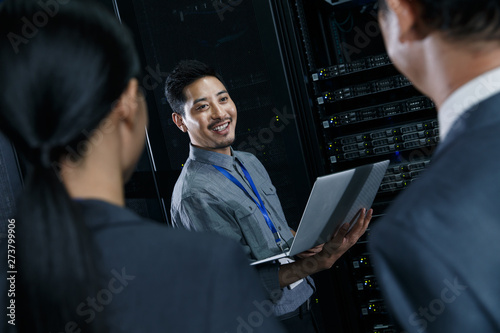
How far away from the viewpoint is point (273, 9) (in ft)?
8.01

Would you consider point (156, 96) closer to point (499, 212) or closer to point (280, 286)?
point (280, 286)

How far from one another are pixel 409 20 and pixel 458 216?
33cm

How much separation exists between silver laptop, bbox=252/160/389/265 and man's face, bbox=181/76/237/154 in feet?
2.33

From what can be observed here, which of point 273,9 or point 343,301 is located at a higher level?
point 273,9

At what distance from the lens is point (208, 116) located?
7.76 feet

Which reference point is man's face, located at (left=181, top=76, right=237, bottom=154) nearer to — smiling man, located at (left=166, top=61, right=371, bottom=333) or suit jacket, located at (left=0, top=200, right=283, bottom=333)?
smiling man, located at (left=166, top=61, right=371, bottom=333)

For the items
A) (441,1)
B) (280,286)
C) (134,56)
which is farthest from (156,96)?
(441,1)

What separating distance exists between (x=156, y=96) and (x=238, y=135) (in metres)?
0.54

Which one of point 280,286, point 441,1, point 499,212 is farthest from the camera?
point 280,286

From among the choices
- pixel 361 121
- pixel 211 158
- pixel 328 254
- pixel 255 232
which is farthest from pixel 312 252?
pixel 361 121

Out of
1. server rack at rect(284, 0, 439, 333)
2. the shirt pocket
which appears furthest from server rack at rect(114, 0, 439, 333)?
the shirt pocket

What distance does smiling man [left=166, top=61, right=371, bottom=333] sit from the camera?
6.80 ft

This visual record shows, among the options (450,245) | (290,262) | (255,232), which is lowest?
(290,262)

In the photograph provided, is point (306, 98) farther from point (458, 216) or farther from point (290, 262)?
point (458, 216)
